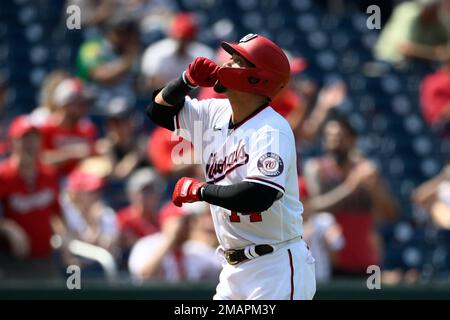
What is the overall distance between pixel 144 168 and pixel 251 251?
335 cm

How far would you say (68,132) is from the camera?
802 centimetres

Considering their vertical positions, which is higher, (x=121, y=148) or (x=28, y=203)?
(x=121, y=148)

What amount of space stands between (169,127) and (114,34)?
13.9ft

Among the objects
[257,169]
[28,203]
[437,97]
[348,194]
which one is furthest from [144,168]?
[257,169]

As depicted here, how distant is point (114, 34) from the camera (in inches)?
359

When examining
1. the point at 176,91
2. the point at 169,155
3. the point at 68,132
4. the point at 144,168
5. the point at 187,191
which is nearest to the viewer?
the point at 187,191

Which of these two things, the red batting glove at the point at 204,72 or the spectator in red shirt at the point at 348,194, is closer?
the red batting glove at the point at 204,72

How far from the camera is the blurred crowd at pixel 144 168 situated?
23.3ft

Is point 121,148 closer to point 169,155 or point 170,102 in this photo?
point 169,155

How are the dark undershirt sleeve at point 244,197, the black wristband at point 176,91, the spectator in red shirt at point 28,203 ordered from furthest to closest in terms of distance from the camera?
1. the spectator in red shirt at point 28,203
2. the black wristband at point 176,91
3. the dark undershirt sleeve at point 244,197

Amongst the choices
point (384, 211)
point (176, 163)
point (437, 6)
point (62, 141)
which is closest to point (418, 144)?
point (437, 6)

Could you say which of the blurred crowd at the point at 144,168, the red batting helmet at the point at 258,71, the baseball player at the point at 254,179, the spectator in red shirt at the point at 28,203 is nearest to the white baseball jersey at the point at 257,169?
the baseball player at the point at 254,179

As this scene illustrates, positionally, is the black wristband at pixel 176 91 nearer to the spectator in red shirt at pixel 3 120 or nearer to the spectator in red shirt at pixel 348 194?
the spectator in red shirt at pixel 348 194
